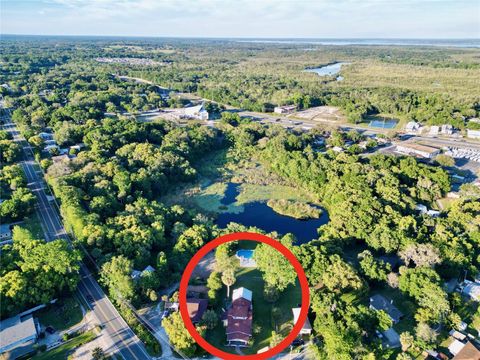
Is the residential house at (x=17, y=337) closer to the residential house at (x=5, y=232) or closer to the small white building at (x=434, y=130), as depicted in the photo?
the residential house at (x=5, y=232)

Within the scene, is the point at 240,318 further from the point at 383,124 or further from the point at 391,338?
the point at 383,124

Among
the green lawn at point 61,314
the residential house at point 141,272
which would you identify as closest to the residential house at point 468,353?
the residential house at point 141,272

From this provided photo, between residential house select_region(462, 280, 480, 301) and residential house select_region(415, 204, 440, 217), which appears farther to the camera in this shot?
residential house select_region(415, 204, 440, 217)

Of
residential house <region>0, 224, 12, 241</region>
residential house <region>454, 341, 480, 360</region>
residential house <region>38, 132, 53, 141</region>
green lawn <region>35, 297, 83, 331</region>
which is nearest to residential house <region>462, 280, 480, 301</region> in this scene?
residential house <region>454, 341, 480, 360</region>

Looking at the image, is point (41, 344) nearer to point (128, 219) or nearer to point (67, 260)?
point (67, 260)

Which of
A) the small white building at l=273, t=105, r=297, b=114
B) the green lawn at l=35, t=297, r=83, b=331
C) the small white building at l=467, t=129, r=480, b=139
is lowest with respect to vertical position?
the green lawn at l=35, t=297, r=83, b=331

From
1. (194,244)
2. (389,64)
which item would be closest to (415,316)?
(194,244)

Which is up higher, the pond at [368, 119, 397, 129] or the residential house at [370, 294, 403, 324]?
the pond at [368, 119, 397, 129]

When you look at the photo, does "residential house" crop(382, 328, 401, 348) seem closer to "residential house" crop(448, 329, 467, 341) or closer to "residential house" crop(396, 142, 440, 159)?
"residential house" crop(448, 329, 467, 341)
